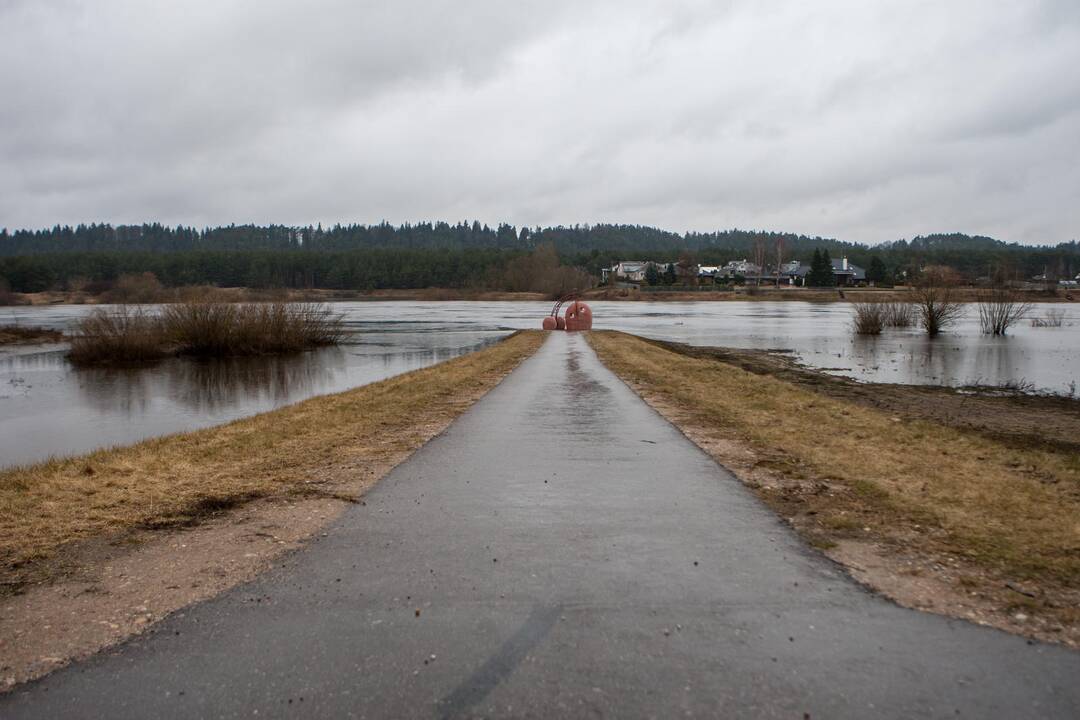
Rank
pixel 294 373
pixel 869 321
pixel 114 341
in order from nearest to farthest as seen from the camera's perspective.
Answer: pixel 294 373 → pixel 114 341 → pixel 869 321

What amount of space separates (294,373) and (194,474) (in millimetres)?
22465

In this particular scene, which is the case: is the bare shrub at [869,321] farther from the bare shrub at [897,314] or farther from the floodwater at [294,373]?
the bare shrub at [897,314]

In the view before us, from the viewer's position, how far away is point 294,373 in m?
30.4

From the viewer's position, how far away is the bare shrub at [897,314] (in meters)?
50.1

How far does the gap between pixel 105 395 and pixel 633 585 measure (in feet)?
78.2

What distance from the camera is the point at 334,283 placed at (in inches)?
6309

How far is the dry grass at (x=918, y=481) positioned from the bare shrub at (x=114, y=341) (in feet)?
97.7

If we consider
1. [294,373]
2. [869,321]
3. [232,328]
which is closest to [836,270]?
[869,321]

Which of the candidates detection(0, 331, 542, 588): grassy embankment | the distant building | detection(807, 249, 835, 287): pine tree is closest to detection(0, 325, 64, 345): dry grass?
detection(0, 331, 542, 588): grassy embankment

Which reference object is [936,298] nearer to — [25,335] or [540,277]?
[25,335]

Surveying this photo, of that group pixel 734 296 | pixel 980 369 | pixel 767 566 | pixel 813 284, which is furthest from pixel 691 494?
pixel 813 284

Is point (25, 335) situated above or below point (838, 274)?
below

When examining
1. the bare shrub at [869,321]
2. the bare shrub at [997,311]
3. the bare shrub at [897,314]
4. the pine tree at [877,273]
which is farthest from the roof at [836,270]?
the bare shrub at [869,321]

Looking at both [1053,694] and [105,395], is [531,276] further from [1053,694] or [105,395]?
[1053,694]
